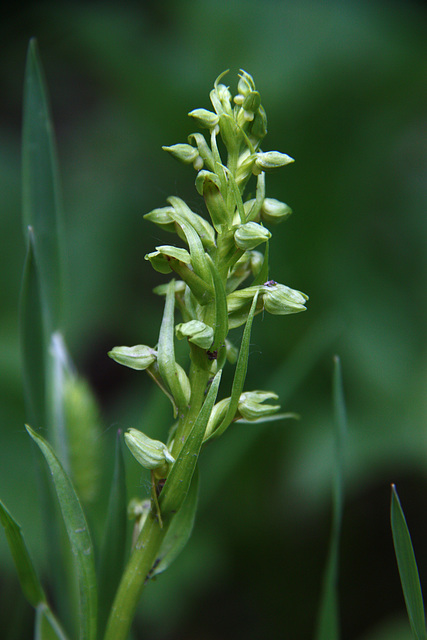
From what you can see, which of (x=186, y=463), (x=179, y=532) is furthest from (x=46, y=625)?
(x=186, y=463)

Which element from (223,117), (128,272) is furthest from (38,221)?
(128,272)

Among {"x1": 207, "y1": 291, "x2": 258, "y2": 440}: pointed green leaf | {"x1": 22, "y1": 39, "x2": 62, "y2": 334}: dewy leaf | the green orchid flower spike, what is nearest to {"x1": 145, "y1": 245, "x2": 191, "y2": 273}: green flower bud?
the green orchid flower spike

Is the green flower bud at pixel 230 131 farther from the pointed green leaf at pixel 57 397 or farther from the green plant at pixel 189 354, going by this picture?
the pointed green leaf at pixel 57 397

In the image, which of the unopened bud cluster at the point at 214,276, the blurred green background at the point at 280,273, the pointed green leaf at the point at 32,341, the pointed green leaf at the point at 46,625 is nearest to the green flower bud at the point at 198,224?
the unopened bud cluster at the point at 214,276

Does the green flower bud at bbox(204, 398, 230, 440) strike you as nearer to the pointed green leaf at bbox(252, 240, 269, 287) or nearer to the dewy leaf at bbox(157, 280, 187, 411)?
the dewy leaf at bbox(157, 280, 187, 411)

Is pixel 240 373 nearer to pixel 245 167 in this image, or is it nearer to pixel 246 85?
pixel 245 167
